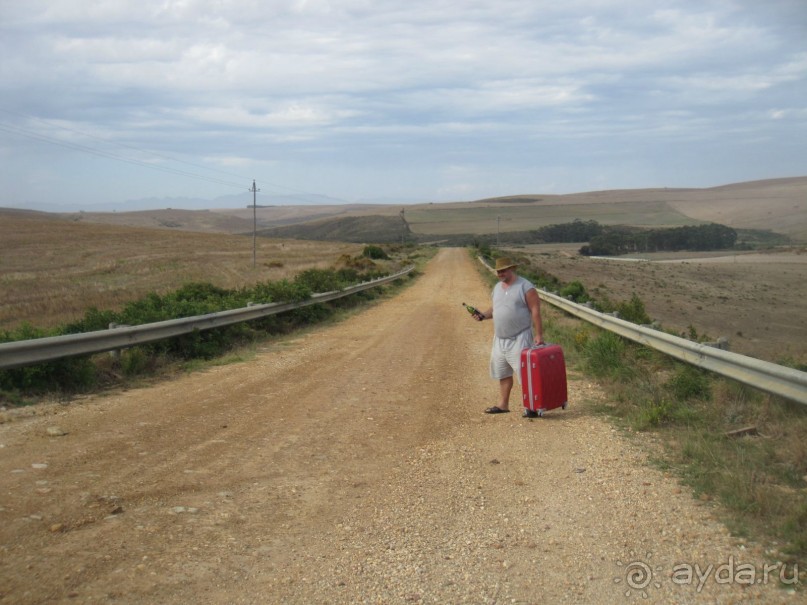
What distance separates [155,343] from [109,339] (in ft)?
5.20

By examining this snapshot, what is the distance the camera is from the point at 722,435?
6.20 m

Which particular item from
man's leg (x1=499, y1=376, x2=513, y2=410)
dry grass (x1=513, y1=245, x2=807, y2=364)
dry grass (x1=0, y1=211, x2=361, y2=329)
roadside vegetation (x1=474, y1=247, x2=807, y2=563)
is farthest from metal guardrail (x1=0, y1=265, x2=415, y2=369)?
dry grass (x1=513, y1=245, x2=807, y2=364)

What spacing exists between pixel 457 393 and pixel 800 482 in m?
4.40

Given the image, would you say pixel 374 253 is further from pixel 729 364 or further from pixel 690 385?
pixel 729 364

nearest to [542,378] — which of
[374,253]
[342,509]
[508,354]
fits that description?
[508,354]

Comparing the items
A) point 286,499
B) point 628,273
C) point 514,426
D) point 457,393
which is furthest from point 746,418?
point 628,273

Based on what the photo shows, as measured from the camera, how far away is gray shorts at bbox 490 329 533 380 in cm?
771

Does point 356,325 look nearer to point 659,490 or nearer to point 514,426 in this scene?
point 514,426

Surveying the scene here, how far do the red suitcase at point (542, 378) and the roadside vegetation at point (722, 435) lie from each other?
2.17 ft

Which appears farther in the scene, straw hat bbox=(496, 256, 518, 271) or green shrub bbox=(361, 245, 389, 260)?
green shrub bbox=(361, 245, 389, 260)

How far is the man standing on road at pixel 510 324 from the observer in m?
7.69

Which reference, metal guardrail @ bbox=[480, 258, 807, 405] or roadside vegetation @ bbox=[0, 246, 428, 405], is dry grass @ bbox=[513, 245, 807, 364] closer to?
metal guardrail @ bbox=[480, 258, 807, 405]

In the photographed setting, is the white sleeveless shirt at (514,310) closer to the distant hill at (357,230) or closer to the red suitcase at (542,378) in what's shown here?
the red suitcase at (542,378)

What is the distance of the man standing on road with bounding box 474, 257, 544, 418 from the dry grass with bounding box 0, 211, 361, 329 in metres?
11.0
